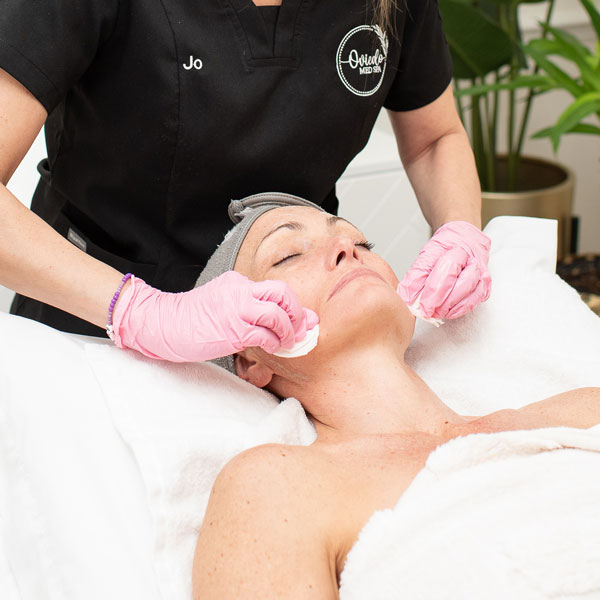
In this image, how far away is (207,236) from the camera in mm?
1463

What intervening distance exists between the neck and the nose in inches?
5.7

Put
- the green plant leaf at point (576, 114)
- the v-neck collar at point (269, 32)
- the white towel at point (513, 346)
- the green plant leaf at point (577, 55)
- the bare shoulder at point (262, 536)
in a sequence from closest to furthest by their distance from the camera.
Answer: the bare shoulder at point (262, 536) < the v-neck collar at point (269, 32) < the white towel at point (513, 346) < the green plant leaf at point (576, 114) < the green plant leaf at point (577, 55)

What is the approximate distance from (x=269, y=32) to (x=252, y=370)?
0.56 m

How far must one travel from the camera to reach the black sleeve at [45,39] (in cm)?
112

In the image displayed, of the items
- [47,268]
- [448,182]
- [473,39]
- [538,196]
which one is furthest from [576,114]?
[47,268]

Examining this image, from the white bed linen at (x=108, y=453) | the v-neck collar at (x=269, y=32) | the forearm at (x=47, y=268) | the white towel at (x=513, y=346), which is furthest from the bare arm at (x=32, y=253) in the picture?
the white towel at (x=513, y=346)

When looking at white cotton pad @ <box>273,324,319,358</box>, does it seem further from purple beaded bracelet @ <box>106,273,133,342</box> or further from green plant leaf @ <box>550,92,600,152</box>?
green plant leaf @ <box>550,92,600,152</box>

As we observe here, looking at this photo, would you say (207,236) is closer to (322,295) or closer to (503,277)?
(322,295)

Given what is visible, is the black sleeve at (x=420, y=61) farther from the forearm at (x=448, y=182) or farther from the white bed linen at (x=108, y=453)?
the white bed linen at (x=108, y=453)

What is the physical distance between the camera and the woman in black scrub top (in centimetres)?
113

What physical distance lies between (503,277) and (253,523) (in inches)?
33.7

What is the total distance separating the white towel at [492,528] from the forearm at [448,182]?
62 cm

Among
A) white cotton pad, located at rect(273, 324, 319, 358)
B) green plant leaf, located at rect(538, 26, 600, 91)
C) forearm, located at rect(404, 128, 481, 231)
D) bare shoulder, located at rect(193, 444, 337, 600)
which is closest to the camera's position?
bare shoulder, located at rect(193, 444, 337, 600)

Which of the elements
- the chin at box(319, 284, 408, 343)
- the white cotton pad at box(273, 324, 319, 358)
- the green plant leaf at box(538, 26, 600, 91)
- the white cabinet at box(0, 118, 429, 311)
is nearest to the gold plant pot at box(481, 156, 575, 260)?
the green plant leaf at box(538, 26, 600, 91)
